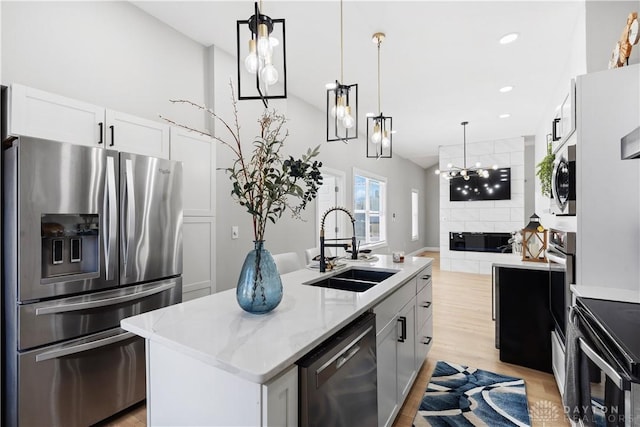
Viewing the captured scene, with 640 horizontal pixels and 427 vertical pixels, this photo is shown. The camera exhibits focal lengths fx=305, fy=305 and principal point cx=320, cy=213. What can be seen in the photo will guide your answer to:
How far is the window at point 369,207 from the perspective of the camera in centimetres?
613

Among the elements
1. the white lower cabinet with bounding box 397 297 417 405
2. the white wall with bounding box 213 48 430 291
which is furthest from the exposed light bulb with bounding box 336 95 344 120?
the white lower cabinet with bounding box 397 297 417 405

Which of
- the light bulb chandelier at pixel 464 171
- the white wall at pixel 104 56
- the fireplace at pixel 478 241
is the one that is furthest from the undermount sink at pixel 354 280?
the fireplace at pixel 478 241

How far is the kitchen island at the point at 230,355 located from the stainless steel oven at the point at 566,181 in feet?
4.54

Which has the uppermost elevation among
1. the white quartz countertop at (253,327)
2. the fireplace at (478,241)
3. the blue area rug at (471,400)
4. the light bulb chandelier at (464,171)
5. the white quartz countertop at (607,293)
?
the light bulb chandelier at (464,171)

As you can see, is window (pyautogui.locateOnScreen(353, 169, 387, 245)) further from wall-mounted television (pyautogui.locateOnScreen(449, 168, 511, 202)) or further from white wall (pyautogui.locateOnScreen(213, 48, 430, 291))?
wall-mounted television (pyautogui.locateOnScreen(449, 168, 511, 202))

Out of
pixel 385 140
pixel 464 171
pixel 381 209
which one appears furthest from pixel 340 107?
pixel 381 209

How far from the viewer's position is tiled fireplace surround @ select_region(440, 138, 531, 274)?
6449 mm

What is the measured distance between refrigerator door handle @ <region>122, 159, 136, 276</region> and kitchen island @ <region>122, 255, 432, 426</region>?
0.80 m

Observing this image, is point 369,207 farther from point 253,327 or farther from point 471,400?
point 253,327

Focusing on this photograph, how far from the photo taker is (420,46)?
9.91 feet

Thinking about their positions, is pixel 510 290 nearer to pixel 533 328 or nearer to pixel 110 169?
pixel 533 328

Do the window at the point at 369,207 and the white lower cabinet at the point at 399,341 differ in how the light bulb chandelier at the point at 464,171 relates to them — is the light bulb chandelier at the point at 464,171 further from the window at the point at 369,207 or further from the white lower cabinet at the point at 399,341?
the white lower cabinet at the point at 399,341

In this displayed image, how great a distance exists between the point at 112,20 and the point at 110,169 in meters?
1.31

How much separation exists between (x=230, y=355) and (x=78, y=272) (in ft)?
4.69
